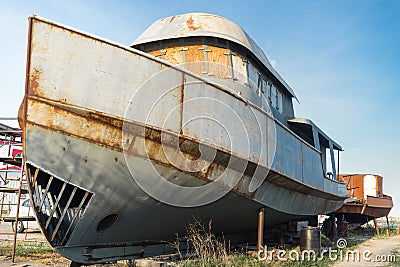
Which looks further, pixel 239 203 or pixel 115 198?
pixel 239 203

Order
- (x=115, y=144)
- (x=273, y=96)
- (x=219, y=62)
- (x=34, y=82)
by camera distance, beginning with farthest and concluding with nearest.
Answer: (x=273, y=96)
(x=219, y=62)
(x=115, y=144)
(x=34, y=82)

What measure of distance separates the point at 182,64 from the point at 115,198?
9.87 feet

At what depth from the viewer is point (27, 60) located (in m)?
4.61

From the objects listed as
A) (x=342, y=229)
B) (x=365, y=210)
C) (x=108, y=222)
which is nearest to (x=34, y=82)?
(x=108, y=222)

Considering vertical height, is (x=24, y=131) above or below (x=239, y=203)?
above

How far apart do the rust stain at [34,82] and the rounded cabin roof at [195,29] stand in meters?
2.99

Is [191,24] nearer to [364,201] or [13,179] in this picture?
[13,179]

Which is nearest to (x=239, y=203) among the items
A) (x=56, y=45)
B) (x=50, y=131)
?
(x=50, y=131)

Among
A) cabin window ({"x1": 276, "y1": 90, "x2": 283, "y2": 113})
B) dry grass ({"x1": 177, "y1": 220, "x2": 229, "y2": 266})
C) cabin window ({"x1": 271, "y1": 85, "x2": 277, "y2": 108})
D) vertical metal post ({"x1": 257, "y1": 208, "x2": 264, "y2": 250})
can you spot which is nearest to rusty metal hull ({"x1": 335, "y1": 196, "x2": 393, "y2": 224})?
cabin window ({"x1": 276, "y1": 90, "x2": 283, "y2": 113})

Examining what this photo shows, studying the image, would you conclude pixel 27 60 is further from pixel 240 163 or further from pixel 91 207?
pixel 240 163

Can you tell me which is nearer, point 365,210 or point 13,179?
point 13,179

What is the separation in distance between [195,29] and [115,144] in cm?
327

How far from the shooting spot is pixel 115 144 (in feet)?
16.0

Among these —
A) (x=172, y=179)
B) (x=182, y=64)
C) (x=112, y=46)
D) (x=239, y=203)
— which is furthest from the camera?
(x=182, y=64)
